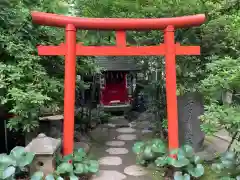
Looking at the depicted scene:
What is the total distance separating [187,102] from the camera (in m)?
6.90

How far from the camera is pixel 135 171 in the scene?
238 inches

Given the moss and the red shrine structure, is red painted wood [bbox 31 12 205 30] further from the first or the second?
the red shrine structure

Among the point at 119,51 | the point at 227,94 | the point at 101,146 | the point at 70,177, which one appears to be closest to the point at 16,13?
the point at 119,51

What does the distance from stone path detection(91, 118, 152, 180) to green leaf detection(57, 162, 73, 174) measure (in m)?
0.67

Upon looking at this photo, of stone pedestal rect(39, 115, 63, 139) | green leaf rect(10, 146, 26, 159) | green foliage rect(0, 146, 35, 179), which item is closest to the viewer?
green foliage rect(0, 146, 35, 179)

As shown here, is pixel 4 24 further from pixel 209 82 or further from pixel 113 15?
pixel 209 82

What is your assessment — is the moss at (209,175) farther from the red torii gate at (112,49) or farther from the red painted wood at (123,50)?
the red painted wood at (123,50)

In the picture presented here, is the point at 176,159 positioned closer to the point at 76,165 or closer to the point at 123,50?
the point at 76,165

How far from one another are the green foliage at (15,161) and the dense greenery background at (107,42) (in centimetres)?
66

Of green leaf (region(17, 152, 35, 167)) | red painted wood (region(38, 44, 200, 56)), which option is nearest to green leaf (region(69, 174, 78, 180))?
green leaf (region(17, 152, 35, 167))

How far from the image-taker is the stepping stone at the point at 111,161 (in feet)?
21.5

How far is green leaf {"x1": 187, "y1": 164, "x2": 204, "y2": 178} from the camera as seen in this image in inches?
206

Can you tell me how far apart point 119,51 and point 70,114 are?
64.8 inches

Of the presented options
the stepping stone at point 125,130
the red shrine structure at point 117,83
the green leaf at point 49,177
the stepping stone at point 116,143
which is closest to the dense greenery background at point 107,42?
Answer: the green leaf at point 49,177
